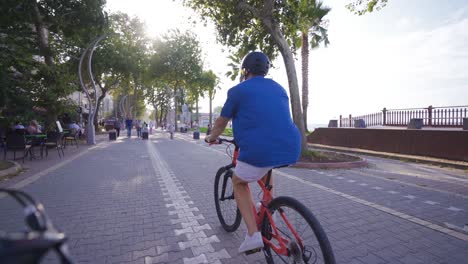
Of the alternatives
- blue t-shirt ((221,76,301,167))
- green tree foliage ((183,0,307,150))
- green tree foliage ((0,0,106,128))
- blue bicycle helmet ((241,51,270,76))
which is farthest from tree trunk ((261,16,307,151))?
green tree foliage ((0,0,106,128))

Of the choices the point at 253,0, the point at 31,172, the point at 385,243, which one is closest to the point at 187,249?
the point at 385,243

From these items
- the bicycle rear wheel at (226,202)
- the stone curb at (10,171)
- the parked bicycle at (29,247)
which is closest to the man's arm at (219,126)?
the bicycle rear wheel at (226,202)

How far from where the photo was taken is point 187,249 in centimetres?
325

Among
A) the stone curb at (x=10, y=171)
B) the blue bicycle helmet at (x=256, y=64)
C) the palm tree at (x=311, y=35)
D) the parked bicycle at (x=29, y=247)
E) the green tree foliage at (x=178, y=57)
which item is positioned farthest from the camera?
the green tree foliage at (x=178, y=57)

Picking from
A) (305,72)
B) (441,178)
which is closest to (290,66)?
(441,178)

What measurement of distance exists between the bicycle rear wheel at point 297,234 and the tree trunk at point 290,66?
8.37 metres

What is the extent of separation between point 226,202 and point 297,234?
1.61 m

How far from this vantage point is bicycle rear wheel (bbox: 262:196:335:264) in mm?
2037

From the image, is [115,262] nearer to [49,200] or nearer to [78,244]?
[78,244]

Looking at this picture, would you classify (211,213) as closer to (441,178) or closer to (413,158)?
(441,178)

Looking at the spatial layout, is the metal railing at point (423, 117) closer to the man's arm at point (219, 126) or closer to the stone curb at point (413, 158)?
the stone curb at point (413, 158)

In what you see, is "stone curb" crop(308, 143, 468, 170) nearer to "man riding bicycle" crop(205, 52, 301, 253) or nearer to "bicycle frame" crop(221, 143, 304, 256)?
"bicycle frame" crop(221, 143, 304, 256)

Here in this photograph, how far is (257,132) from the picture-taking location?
Answer: 2332mm

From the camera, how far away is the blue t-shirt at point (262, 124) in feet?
7.57
